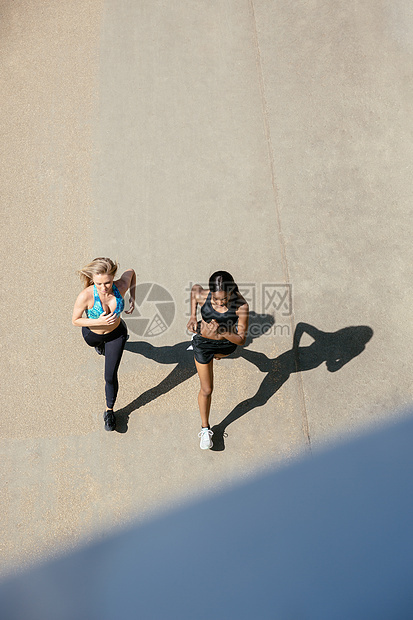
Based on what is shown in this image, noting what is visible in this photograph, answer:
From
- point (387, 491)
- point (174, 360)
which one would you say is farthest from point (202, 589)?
point (174, 360)

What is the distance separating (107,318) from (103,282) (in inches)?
13.1

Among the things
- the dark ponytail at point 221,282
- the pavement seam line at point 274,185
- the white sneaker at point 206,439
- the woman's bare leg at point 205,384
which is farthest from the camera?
the pavement seam line at point 274,185

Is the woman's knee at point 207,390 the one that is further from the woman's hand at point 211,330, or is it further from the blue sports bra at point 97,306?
the blue sports bra at point 97,306

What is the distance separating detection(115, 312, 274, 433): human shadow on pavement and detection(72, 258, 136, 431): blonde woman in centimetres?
38

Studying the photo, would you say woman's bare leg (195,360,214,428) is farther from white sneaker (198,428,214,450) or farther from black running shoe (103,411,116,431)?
black running shoe (103,411,116,431)

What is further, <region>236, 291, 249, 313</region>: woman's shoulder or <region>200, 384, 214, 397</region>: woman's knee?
<region>200, 384, 214, 397</region>: woman's knee

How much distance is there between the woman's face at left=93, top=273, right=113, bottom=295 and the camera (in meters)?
4.24

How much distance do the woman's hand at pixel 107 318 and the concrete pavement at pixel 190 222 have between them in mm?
1116

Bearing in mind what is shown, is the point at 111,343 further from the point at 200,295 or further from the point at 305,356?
the point at 305,356

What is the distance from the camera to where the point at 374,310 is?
572cm

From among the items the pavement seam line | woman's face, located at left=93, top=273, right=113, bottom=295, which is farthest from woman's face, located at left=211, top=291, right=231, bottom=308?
the pavement seam line

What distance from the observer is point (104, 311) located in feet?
14.5

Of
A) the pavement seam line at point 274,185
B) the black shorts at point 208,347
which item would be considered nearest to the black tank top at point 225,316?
the black shorts at point 208,347

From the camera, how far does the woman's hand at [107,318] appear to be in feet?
14.3
